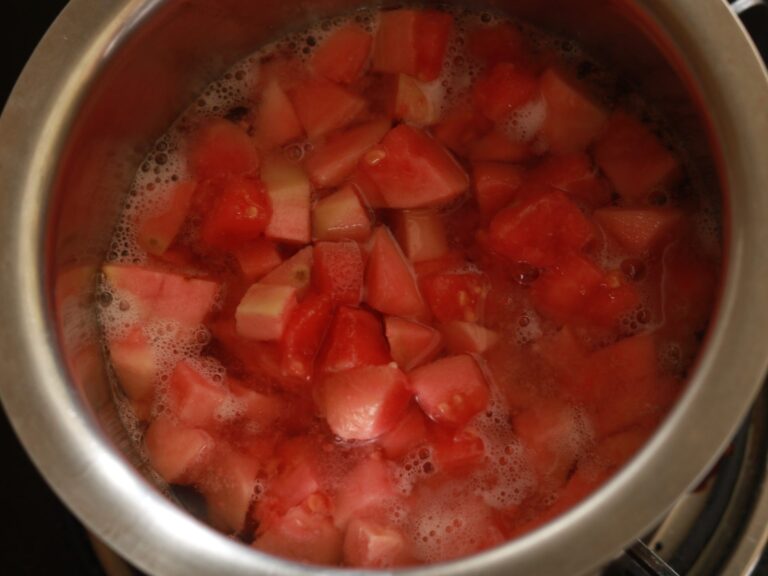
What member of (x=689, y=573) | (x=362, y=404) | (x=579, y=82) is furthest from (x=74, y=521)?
(x=579, y=82)

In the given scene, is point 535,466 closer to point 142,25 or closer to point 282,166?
point 282,166

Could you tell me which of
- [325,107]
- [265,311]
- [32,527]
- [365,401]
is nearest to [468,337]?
[365,401]

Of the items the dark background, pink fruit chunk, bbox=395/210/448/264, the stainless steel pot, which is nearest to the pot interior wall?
the stainless steel pot

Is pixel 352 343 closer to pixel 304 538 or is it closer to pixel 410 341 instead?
pixel 410 341

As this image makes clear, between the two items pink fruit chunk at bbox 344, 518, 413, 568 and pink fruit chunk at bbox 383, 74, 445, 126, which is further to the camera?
pink fruit chunk at bbox 383, 74, 445, 126

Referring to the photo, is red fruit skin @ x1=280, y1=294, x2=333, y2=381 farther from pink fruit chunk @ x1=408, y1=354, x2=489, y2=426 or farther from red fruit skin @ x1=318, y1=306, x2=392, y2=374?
pink fruit chunk @ x1=408, y1=354, x2=489, y2=426

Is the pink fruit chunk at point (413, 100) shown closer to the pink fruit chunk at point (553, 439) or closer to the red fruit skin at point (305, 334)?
the red fruit skin at point (305, 334)
